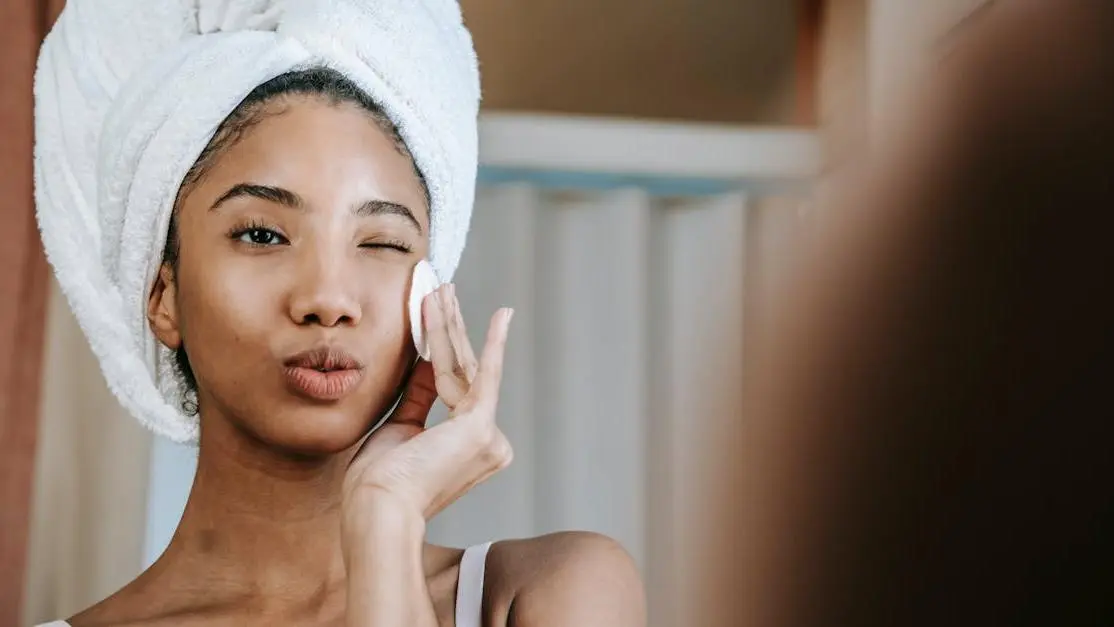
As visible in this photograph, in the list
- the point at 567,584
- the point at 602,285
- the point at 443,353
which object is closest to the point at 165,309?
the point at 443,353

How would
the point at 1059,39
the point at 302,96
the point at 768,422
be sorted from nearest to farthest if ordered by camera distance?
the point at 1059,39
the point at 302,96
the point at 768,422

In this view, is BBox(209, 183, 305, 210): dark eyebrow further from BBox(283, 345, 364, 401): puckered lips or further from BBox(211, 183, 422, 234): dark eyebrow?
BBox(283, 345, 364, 401): puckered lips

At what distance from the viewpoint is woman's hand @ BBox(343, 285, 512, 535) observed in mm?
776

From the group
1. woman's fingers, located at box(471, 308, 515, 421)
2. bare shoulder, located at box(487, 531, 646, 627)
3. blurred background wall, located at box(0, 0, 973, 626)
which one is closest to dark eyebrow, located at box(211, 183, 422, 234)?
woman's fingers, located at box(471, 308, 515, 421)

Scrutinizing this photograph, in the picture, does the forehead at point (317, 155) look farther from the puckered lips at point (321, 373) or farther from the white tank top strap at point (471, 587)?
the white tank top strap at point (471, 587)

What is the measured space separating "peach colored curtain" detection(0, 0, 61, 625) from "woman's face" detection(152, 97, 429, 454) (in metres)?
0.35

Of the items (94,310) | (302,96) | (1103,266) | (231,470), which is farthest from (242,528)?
(1103,266)

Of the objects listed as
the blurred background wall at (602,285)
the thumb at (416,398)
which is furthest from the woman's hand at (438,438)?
the blurred background wall at (602,285)

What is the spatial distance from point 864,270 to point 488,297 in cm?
60

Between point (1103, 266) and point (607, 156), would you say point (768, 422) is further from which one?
point (1103, 266)

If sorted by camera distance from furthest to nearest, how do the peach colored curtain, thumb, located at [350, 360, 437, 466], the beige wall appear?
1. the beige wall
2. the peach colored curtain
3. thumb, located at [350, 360, 437, 466]

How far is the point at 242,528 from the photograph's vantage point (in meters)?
Result: 0.90

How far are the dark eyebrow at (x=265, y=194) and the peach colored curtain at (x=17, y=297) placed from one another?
388mm

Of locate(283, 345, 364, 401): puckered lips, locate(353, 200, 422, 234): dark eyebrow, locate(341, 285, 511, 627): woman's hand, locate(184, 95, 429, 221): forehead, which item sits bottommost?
locate(341, 285, 511, 627): woman's hand
